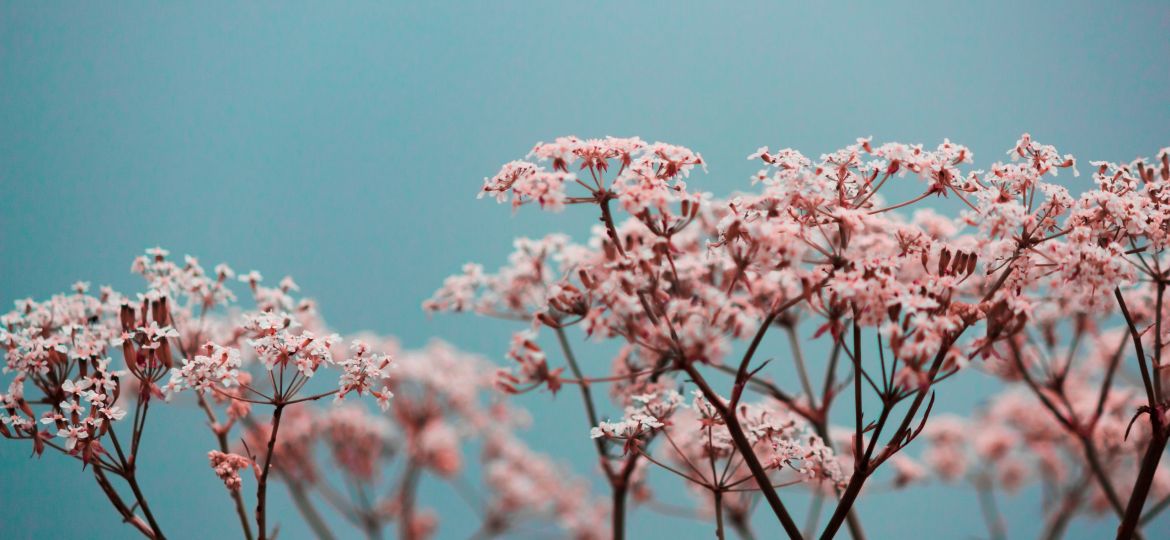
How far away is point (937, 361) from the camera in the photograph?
2031 mm

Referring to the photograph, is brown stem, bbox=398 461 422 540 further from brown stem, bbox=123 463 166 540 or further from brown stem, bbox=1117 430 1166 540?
brown stem, bbox=1117 430 1166 540

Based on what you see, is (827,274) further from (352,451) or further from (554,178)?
(352,451)

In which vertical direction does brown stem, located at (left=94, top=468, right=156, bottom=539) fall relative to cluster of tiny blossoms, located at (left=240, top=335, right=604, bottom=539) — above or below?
below

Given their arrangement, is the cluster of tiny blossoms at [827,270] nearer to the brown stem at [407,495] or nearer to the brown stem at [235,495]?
the brown stem at [235,495]

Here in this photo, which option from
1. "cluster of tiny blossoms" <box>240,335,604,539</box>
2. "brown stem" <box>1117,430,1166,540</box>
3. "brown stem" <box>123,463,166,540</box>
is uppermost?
"cluster of tiny blossoms" <box>240,335,604,539</box>

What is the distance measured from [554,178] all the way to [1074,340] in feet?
10.5

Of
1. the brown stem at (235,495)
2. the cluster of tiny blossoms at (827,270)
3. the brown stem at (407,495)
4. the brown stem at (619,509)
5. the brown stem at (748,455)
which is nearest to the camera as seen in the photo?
the cluster of tiny blossoms at (827,270)

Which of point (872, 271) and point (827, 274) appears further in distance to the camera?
point (827, 274)

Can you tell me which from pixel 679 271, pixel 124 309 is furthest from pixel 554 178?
pixel 124 309

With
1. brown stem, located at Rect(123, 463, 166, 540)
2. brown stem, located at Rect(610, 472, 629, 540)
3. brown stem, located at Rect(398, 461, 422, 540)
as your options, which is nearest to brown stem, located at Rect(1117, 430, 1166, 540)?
brown stem, located at Rect(610, 472, 629, 540)

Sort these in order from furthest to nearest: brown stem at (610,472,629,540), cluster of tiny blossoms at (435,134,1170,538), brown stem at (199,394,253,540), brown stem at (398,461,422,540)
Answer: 1. brown stem at (398,461,422,540)
2. brown stem at (610,472,629,540)
3. brown stem at (199,394,253,540)
4. cluster of tiny blossoms at (435,134,1170,538)

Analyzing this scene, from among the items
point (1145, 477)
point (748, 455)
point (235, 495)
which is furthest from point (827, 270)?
point (235, 495)

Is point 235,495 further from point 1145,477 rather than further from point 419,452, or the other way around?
point 1145,477

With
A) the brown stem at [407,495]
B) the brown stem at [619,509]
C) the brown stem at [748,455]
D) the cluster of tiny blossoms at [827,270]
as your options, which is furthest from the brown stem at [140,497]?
the brown stem at [407,495]
